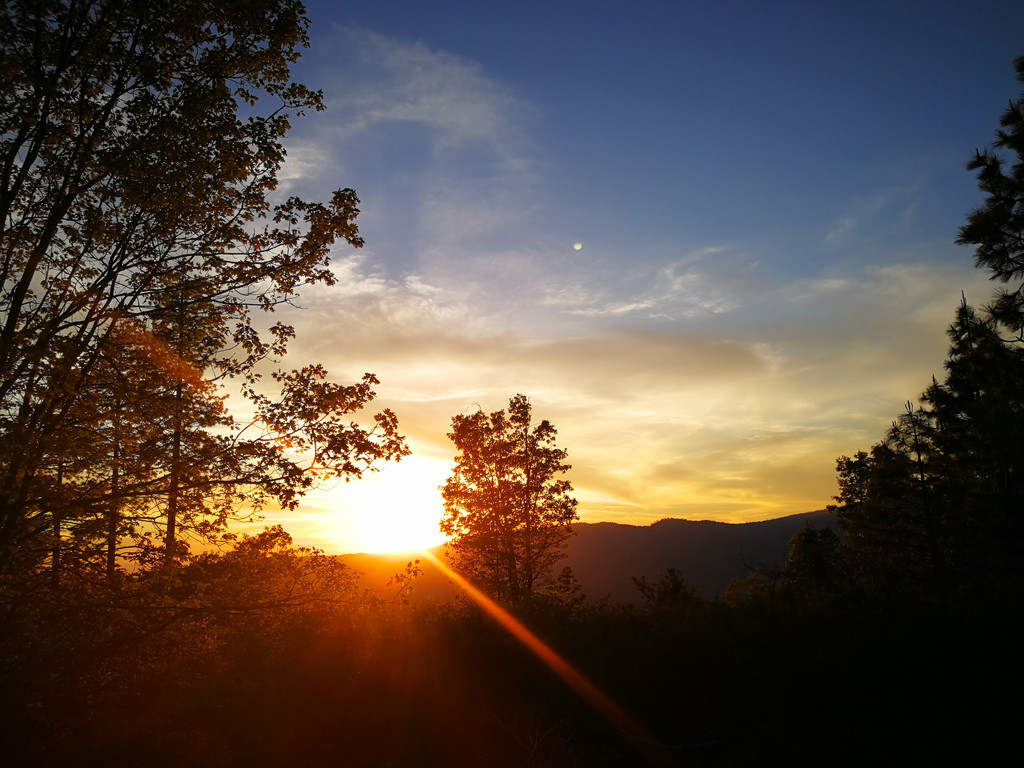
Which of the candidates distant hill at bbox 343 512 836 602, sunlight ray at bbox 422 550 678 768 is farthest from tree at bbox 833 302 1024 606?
distant hill at bbox 343 512 836 602

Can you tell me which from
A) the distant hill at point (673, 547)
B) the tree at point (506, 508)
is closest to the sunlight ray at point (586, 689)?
the tree at point (506, 508)

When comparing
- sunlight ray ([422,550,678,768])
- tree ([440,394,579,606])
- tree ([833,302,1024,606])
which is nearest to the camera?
sunlight ray ([422,550,678,768])

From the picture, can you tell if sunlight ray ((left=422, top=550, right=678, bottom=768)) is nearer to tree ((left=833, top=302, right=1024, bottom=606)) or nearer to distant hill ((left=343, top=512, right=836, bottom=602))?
tree ((left=833, top=302, right=1024, bottom=606))

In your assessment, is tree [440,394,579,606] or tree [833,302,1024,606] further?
tree [440,394,579,606]

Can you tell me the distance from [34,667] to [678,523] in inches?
7503

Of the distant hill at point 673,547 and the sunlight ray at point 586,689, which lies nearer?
the sunlight ray at point 586,689

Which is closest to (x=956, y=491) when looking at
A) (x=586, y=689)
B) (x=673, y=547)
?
(x=586, y=689)

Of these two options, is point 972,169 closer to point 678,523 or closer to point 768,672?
point 768,672

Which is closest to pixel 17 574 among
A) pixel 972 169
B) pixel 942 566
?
pixel 972 169

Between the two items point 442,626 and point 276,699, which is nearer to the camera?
point 276,699

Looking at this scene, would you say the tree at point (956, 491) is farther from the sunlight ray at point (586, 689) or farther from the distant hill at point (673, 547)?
the distant hill at point (673, 547)

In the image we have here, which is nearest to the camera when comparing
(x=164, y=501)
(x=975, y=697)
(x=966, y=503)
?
(x=164, y=501)

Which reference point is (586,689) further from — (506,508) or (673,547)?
(673,547)

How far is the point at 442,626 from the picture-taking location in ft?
54.0
